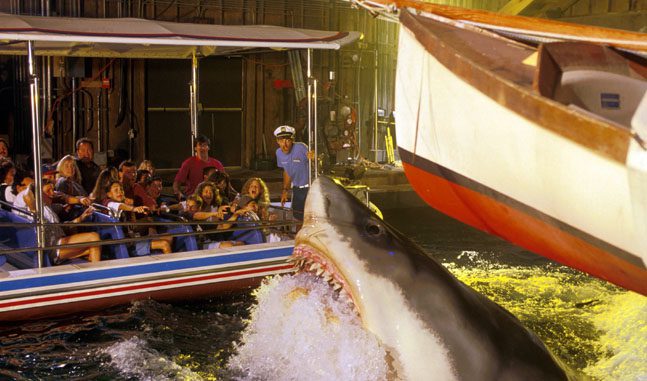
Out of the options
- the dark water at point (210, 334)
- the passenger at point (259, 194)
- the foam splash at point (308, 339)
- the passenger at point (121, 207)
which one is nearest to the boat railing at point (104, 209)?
the passenger at point (121, 207)

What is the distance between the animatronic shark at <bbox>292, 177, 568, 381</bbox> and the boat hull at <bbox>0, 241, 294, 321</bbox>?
17.1 ft

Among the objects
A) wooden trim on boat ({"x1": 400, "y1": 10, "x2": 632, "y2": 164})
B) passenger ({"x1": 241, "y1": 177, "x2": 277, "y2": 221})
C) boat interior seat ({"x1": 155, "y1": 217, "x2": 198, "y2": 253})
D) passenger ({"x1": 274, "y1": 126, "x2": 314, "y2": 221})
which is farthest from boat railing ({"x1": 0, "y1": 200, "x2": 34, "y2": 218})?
wooden trim on boat ({"x1": 400, "y1": 10, "x2": 632, "y2": 164})

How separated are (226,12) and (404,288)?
16959 millimetres

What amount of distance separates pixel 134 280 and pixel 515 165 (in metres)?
5.44

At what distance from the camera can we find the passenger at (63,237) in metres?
8.91

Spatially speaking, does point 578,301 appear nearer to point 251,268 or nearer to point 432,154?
point 251,268

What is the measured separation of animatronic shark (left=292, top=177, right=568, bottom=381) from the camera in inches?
151

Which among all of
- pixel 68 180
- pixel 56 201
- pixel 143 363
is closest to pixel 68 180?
pixel 68 180

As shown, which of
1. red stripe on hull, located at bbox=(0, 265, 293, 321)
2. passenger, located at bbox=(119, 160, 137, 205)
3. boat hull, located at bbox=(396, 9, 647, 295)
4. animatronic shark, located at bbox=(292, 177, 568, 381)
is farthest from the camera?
passenger, located at bbox=(119, 160, 137, 205)

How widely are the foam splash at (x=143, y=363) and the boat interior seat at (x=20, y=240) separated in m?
1.81

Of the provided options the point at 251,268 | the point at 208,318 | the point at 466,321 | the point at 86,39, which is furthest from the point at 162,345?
the point at 466,321

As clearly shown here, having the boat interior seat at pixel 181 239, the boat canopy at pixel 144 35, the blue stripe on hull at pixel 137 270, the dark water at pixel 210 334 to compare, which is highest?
the boat canopy at pixel 144 35

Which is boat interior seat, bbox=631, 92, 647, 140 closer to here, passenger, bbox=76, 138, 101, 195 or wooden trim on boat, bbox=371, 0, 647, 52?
wooden trim on boat, bbox=371, 0, 647, 52

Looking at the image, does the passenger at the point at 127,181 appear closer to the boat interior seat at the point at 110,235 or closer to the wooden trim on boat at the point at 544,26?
the boat interior seat at the point at 110,235
